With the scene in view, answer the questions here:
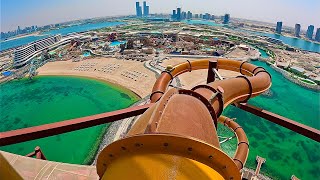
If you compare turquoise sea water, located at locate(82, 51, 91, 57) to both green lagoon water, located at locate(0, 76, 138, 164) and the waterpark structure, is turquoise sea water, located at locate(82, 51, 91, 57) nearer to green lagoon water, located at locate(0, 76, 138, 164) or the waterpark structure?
green lagoon water, located at locate(0, 76, 138, 164)

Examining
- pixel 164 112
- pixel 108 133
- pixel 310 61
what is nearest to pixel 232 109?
pixel 108 133

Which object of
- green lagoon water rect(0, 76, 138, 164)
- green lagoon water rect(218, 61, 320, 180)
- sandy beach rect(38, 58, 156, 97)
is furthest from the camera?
sandy beach rect(38, 58, 156, 97)

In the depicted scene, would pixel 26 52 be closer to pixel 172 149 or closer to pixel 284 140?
pixel 284 140

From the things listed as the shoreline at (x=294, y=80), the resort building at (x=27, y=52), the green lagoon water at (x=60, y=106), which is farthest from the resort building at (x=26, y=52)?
the shoreline at (x=294, y=80)

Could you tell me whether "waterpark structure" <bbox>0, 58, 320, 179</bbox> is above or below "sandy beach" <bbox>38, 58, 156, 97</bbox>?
above

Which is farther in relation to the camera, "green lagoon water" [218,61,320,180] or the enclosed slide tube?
"green lagoon water" [218,61,320,180]

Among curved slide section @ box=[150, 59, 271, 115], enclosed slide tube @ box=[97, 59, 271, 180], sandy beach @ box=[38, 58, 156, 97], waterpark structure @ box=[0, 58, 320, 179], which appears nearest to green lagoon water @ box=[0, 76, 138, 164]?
sandy beach @ box=[38, 58, 156, 97]

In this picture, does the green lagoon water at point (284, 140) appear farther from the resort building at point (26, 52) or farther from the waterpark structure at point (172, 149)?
the resort building at point (26, 52)

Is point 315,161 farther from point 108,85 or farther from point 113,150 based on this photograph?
point 108,85
